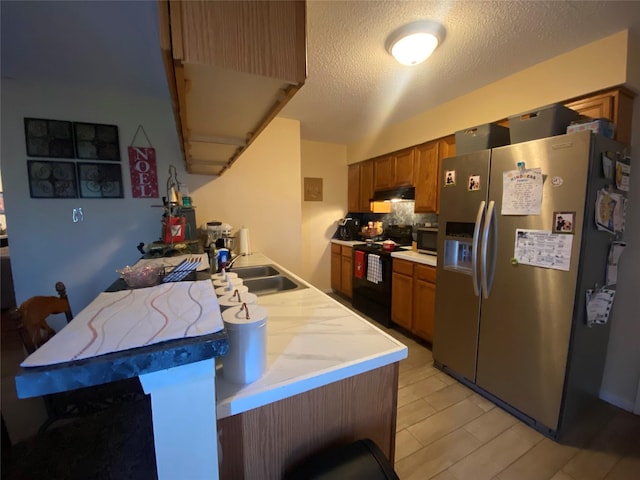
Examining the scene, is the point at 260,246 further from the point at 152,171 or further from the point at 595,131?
the point at 595,131

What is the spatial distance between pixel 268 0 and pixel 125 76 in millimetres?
2070

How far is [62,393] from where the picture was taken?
128cm

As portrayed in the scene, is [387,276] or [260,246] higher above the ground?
[260,246]

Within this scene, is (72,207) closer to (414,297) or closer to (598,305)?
A: (414,297)

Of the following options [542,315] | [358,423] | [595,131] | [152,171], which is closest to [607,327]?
[542,315]

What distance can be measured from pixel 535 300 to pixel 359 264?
1972 millimetres

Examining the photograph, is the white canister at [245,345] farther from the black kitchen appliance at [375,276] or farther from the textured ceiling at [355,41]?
the black kitchen appliance at [375,276]

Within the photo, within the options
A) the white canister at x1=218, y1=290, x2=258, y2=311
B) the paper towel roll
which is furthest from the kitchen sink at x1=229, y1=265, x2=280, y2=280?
the white canister at x1=218, y1=290, x2=258, y2=311

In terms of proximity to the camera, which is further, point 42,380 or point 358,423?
point 358,423

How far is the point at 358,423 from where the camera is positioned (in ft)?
2.85

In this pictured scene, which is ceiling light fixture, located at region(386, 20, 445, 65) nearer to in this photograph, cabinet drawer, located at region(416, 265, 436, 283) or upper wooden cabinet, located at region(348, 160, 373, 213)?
cabinet drawer, located at region(416, 265, 436, 283)

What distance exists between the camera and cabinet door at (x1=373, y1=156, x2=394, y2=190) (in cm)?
331

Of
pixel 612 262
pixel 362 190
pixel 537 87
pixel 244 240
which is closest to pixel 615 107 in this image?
pixel 537 87

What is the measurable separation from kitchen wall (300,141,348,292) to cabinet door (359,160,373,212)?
39cm
